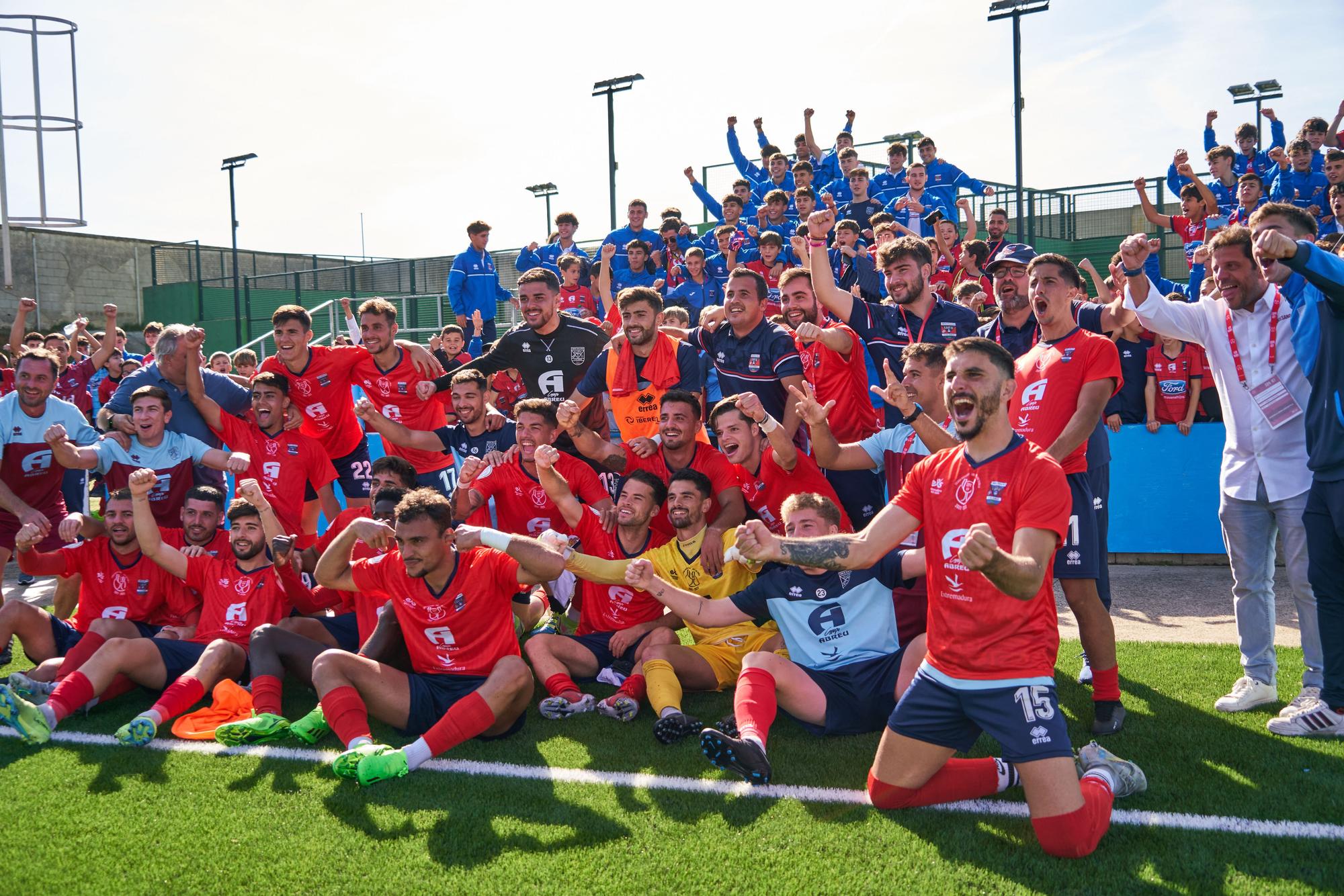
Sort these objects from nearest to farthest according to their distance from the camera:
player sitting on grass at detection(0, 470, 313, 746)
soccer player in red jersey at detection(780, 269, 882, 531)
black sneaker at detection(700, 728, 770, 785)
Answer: black sneaker at detection(700, 728, 770, 785) → player sitting on grass at detection(0, 470, 313, 746) → soccer player in red jersey at detection(780, 269, 882, 531)

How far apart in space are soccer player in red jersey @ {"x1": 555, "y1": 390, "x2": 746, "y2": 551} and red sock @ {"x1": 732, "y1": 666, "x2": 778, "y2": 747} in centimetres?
146

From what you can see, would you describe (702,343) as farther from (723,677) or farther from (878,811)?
(878,811)

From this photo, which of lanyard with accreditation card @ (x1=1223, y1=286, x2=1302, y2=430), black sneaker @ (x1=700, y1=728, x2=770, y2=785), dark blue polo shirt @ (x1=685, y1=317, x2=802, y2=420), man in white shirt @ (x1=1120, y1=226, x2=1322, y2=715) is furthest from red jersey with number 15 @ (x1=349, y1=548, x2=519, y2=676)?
lanyard with accreditation card @ (x1=1223, y1=286, x2=1302, y2=430)

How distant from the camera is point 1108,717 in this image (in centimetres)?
512

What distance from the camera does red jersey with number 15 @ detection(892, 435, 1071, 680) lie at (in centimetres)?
390

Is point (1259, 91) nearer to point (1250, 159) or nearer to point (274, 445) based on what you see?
point (1250, 159)

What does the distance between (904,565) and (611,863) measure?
217cm

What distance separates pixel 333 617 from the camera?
21.0 ft

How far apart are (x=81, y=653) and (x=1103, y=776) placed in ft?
18.7

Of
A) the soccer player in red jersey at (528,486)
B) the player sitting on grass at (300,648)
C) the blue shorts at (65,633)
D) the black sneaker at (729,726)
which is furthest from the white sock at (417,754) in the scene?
the blue shorts at (65,633)

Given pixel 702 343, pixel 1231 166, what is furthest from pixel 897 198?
pixel 702 343

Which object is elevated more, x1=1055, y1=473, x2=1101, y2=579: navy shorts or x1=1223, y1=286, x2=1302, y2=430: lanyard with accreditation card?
x1=1223, y1=286, x2=1302, y2=430: lanyard with accreditation card

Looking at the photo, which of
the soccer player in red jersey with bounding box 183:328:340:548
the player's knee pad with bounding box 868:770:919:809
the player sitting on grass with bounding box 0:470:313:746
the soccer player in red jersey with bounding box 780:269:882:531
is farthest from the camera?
the soccer player in red jersey with bounding box 183:328:340:548

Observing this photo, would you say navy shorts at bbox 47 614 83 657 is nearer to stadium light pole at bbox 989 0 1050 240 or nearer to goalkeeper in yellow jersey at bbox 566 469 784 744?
goalkeeper in yellow jersey at bbox 566 469 784 744
